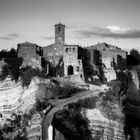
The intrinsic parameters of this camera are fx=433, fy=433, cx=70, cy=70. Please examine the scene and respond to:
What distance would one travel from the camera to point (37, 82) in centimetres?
4500

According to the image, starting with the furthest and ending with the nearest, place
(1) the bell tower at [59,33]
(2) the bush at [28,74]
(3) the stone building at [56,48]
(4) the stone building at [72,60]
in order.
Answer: (1) the bell tower at [59,33] < (3) the stone building at [56,48] < (4) the stone building at [72,60] < (2) the bush at [28,74]

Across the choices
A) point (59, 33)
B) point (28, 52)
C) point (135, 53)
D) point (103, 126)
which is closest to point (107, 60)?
point (59, 33)

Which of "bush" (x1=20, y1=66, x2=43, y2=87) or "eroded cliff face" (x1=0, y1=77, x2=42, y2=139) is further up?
"bush" (x1=20, y1=66, x2=43, y2=87)

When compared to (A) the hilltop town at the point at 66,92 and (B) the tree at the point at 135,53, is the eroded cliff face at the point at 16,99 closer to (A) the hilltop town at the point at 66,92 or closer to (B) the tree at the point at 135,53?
(A) the hilltop town at the point at 66,92

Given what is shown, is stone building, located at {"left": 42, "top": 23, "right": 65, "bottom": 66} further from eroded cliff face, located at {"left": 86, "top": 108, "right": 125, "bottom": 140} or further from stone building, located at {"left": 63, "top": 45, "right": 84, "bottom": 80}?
eroded cliff face, located at {"left": 86, "top": 108, "right": 125, "bottom": 140}

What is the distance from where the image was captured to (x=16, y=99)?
154 ft

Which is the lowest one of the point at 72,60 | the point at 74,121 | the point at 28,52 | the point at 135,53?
the point at 74,121

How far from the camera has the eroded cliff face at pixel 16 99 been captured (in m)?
42.2

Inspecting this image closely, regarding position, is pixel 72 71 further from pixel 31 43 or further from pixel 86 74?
pixel 31 43

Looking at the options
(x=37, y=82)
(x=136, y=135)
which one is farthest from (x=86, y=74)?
(x=136, y=135)

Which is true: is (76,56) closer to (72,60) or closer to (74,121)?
(72,60)

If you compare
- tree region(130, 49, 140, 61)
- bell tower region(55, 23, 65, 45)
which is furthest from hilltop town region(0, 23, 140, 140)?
tree region(130, 49, 140, 61)

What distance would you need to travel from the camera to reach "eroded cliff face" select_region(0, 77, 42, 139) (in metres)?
42.2

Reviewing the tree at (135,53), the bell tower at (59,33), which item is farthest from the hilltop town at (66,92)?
the tree at (135,53)
